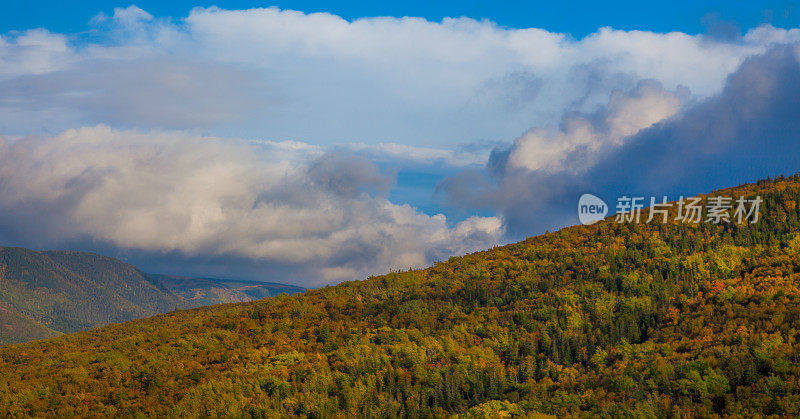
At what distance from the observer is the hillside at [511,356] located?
114250 mm

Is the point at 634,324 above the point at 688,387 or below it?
above

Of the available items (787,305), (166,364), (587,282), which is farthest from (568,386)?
(166,364)

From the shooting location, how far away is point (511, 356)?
149625 mm

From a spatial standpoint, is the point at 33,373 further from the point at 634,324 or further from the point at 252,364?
the point at 634,324

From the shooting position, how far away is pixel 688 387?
109375 mm

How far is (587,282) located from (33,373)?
166 metres

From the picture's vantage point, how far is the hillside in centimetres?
11425

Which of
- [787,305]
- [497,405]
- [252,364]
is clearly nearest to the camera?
[497,405]

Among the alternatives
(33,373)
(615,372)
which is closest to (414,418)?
(615,372)

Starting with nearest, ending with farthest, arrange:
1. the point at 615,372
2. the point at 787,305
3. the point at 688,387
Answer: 1. the point at 688,387
2. the point at 615,372
3. the point at 787,305

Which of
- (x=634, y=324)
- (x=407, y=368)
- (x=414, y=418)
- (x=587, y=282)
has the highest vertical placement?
(x=587, y=282)

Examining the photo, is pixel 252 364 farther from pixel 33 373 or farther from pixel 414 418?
pixel 33 373

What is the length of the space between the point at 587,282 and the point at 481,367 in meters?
66.2

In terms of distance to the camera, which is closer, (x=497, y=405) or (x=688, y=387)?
(x=688, y=387)
